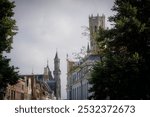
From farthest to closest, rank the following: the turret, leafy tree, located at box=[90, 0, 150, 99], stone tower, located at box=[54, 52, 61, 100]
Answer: the turret → stone tower, located at box=[54, 52, 61, 100] → leafy tree, located at box=[90, 0, 150, 99]

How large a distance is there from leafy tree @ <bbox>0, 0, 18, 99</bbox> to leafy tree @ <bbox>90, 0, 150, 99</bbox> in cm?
543

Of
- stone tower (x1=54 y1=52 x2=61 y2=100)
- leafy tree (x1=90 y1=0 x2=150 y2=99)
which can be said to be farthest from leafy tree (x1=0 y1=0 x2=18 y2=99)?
stone tower (x1=54 y1=52 x2=61 y2=100)

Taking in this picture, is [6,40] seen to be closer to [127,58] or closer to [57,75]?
[127,58]

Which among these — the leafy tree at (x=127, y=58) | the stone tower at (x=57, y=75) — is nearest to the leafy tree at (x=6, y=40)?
the leafy tree at (x=127, y=58)

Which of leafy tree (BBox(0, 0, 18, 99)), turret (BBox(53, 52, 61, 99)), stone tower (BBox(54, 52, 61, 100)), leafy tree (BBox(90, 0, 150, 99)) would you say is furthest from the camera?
turret (BBox(53, 52, 61, 99))

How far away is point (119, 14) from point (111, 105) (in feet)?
44.3

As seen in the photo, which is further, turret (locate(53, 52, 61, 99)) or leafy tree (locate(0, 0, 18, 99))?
turret (locate(53, 52, 61, 99))

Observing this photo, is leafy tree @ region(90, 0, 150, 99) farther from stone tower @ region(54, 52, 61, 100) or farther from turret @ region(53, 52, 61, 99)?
turret @ region(53, 52, 61, 99)

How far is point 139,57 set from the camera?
17.3 meters

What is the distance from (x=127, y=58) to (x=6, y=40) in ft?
27.6

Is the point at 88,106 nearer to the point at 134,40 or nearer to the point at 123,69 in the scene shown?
the point at 123,69

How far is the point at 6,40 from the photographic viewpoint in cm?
2147

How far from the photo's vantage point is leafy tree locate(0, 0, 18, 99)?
66.5 ft

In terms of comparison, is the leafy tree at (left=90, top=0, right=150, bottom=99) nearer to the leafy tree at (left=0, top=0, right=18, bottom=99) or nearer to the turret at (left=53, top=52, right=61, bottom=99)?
the leafy tree at (left=0, top=0, right=18, bottom=99)
